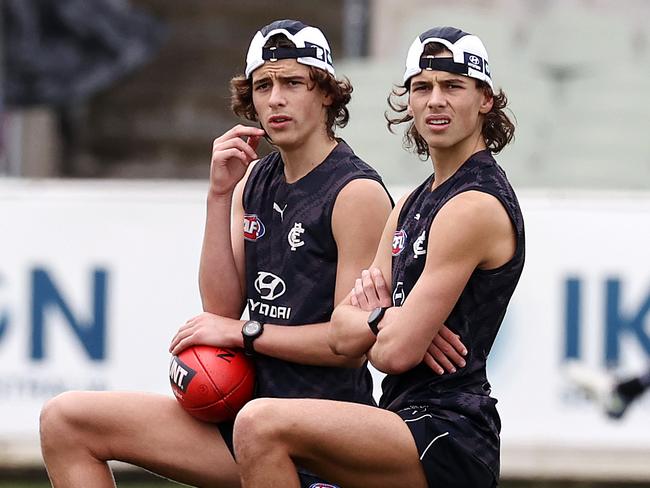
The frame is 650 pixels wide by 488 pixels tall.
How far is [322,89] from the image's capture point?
434 cm

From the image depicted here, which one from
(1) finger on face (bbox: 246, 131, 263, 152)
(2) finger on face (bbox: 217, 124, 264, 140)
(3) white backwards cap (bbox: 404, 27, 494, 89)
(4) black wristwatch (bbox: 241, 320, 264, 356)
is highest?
(3) white backwards cap (bbox: 404, 27, 494, 89)

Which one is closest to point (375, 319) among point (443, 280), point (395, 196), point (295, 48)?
point (443, 280)

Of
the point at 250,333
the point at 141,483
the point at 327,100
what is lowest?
the point at 141,483

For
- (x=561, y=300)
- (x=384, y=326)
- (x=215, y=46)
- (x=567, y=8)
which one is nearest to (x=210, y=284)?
(x=384, y=326)

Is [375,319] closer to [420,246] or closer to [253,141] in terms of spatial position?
[420,246]

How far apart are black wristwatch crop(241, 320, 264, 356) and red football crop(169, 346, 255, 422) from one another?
0.06 m

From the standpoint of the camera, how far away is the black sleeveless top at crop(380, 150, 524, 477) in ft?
13.0

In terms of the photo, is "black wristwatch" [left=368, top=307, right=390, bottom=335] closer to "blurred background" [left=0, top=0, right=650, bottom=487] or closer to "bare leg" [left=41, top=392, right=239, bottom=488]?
"bare leg" [left=41, top=392, right=239, bottom=488]

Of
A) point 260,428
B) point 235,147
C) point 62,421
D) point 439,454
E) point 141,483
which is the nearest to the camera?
point 260,428

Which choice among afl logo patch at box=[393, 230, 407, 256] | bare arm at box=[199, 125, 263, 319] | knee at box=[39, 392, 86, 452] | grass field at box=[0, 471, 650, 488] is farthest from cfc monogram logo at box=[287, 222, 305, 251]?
grass field at box=[0, 471, 650, 488]

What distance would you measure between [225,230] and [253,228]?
0.28 feet

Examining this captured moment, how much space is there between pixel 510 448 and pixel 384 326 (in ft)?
11.1

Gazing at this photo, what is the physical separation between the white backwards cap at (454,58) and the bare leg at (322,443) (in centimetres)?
94

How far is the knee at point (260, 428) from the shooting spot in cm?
382
